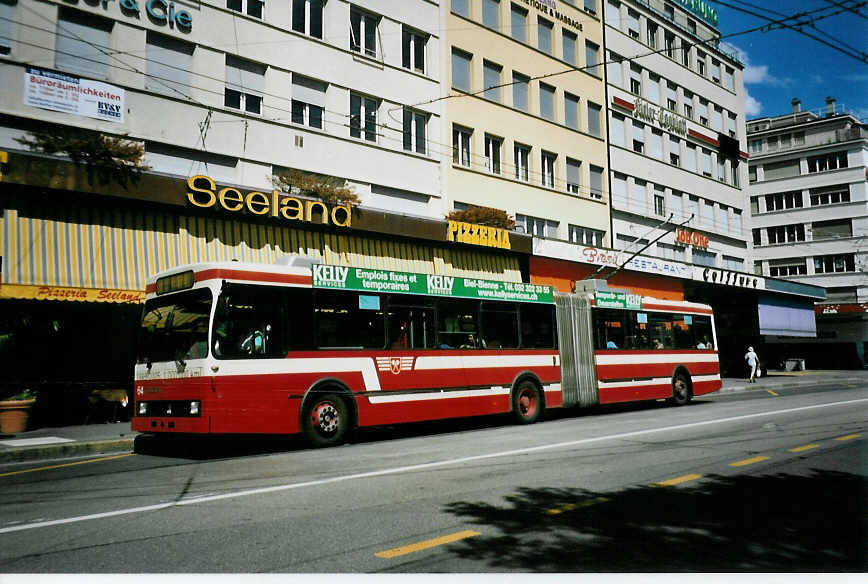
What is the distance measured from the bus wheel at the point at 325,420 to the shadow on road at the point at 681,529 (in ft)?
16.6

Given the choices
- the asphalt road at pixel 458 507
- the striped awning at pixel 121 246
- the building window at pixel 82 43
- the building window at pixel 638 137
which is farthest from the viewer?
the building window at pixel 638 137

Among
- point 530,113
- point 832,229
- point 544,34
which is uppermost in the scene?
point 544,34

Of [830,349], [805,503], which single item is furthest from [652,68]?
[805,503]

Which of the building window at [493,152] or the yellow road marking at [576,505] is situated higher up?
the building window at [493,152]

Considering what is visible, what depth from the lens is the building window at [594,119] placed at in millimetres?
32228

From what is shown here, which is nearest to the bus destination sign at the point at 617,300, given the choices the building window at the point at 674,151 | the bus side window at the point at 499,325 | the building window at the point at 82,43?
the bus side window at the point at 499,325

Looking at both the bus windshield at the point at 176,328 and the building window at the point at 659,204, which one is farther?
the building window at the point at 659,204

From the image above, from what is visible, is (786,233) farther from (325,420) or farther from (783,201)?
(325,420)

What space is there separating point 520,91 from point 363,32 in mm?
8414

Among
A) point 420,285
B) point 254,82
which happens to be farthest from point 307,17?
point 420,285

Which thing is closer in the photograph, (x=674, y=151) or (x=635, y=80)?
(x=635, y=80)

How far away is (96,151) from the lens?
15086 millimetres

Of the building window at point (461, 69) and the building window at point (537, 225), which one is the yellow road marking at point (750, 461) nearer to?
the building window at point (537, 225)

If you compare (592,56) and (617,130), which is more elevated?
(592,56)
